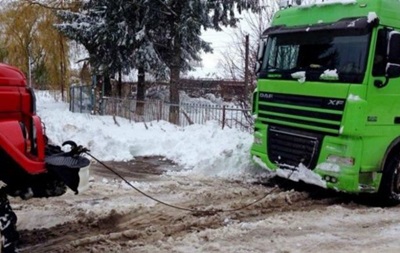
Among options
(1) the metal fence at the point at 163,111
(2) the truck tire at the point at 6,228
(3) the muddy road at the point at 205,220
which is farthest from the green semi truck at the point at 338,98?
(1) the metal fence at the point at 163,111

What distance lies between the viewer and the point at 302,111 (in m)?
7.56

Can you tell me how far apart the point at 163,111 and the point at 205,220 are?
11.8 m

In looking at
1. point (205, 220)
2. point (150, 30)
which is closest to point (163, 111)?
point (150, 30)

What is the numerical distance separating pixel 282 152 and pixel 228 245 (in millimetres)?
2920

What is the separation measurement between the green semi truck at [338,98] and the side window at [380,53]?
15mm

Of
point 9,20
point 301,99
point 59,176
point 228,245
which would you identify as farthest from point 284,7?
point 9,20

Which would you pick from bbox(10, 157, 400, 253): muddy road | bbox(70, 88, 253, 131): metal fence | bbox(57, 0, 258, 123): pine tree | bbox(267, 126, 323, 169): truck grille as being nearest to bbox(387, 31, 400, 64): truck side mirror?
bbox(267, 126, 323, 169): truck grille

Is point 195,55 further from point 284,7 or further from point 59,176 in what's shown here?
point 59,176

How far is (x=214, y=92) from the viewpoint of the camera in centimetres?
2823

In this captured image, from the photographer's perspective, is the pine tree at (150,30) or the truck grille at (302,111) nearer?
the truck grille at (302,111)

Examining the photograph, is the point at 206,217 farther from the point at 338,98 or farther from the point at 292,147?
the point at 338,98

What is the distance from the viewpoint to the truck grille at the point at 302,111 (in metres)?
7.08

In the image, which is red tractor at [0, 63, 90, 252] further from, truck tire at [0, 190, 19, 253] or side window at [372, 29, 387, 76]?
side window at [372, 29, 387, 76]

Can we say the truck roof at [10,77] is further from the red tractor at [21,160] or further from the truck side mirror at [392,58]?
the truck side mirror at [392,58]
